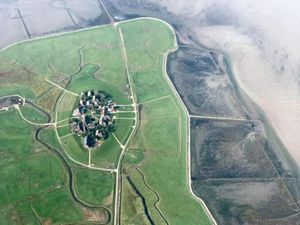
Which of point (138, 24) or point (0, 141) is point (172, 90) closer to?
point (138, 24)

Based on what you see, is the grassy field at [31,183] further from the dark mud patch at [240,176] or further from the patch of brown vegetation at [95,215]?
the dark mud patch at [240,176]

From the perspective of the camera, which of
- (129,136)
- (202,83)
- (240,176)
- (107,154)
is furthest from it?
(202,83)

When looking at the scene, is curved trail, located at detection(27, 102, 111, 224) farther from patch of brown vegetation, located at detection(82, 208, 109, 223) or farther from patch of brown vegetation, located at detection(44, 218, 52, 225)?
patch of brown vegetation, located at detection(44, 218, 52, 225)

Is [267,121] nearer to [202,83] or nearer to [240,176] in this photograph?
[240,176]

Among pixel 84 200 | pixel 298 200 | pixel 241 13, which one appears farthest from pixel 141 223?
pixel 241 13

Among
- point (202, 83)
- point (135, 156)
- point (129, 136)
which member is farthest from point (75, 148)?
point (202, 83)

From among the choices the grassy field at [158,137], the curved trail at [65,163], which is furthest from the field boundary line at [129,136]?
the curved trail at [65,163]
